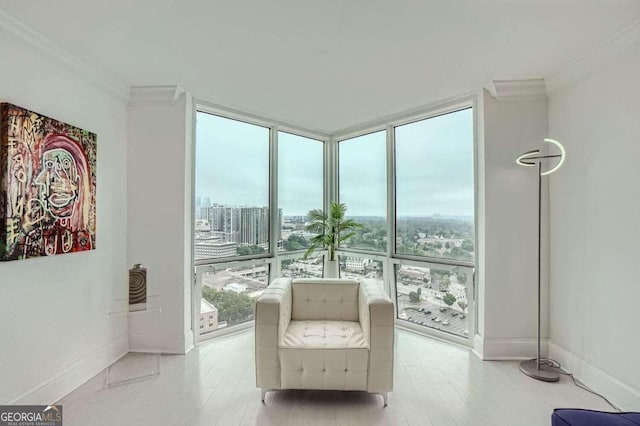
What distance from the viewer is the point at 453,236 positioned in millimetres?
3207

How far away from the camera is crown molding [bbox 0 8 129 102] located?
1.81m

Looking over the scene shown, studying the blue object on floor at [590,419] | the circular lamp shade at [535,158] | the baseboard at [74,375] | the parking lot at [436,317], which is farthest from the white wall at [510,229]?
the baseboard at [74,375]

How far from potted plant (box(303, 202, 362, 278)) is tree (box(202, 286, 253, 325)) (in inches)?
38.9

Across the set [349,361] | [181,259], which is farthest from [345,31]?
[181,259]

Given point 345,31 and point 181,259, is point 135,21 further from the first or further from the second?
point 181,259

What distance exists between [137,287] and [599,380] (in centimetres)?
381

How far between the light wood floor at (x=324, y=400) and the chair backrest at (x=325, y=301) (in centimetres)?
60

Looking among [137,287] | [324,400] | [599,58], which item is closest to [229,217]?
[137,287]

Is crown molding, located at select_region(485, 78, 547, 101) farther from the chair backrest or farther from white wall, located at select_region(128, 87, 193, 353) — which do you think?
white wall, located at select_region(128, 87, 193, 353)

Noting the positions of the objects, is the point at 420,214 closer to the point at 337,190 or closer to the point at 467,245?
the point at 467,245

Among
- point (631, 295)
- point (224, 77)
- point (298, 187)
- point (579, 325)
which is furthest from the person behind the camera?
point (298, 187)

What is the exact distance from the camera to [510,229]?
275 centimetres

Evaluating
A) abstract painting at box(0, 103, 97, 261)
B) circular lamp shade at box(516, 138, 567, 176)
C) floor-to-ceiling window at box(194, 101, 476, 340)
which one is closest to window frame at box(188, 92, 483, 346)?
floor-to-ceiling window at box(194, 101, 476, 340)

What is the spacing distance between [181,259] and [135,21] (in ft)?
6.49
